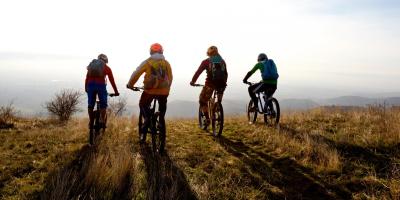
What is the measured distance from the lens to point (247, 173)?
283 inches

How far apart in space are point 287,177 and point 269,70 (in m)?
5.98

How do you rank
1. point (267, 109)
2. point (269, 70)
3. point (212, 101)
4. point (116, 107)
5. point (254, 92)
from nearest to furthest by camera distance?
1. point (212, 101)
2. point (269, 70)
3. point (267, 109)
4. point (254, 92)
5. point (116, 107)

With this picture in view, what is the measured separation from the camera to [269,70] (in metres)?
12.4

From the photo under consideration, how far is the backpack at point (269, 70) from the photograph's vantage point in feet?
40.4

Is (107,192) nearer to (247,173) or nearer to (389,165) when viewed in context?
(247,173)

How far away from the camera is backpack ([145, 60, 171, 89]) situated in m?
8.45

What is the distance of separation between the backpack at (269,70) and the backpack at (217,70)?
6.50ft

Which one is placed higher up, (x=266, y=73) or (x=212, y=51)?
(x=212, y=51)

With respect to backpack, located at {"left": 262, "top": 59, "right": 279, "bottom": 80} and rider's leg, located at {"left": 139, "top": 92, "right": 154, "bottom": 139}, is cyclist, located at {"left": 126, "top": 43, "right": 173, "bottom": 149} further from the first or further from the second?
backpack, located at {"left": 262, "top": 59, "right": 279, "bottom": 80}

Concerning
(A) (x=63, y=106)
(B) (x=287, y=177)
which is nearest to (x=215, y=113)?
(B) (x=287, y=177)

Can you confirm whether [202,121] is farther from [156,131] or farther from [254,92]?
[156,131]

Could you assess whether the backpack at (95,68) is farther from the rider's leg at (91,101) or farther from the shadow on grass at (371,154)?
the shadow on grass at (371,154)

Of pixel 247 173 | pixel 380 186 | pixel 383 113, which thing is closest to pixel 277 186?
pixel 247 173

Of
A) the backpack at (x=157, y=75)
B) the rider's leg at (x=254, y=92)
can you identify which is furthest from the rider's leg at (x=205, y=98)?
the backpack at (x=157, y=75)
